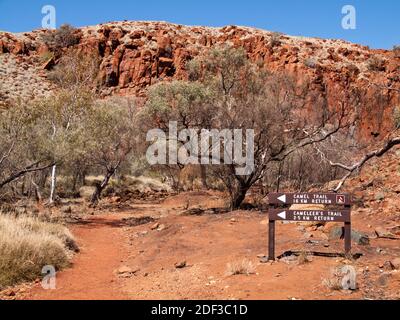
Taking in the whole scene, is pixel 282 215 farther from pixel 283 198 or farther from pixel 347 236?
pixel 347 236

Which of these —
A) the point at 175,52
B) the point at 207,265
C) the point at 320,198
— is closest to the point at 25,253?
the point at 207,265

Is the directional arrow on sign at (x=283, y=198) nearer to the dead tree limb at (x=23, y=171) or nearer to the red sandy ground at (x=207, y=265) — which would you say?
the red sandy ground at (x=207, y=265)

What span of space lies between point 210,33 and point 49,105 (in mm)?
44751

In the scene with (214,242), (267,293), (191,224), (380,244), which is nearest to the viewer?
(267,293)

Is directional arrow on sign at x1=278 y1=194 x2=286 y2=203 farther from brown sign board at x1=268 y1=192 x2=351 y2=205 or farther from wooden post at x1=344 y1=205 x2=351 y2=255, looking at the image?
wooden post at x1=344 y1=205 x2=351 y2=255

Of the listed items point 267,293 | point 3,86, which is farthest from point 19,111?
point 3,86

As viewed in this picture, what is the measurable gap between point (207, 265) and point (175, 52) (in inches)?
1875

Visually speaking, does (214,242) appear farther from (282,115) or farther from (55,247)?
(282,115)

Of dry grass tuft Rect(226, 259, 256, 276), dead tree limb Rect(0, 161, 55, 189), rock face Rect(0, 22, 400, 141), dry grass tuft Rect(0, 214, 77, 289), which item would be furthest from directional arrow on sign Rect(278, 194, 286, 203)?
rock face Rect(0, 22, 400, 141)

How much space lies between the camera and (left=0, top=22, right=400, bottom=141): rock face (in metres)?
50.4

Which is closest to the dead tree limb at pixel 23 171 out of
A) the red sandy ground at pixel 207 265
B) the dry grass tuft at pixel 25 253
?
the red sandy ground at pixel 207 265
